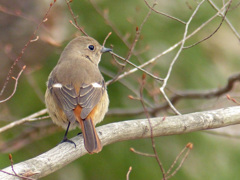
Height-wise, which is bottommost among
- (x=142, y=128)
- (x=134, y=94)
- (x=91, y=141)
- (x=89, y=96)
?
(x=134, y=94)

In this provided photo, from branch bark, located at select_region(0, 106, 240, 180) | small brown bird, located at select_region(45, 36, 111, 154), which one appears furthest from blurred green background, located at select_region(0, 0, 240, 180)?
branch bark, located at select_region(0, 106, 240, 180)

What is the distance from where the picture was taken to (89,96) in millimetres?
4945

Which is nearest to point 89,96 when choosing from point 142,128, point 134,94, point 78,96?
point 78,96

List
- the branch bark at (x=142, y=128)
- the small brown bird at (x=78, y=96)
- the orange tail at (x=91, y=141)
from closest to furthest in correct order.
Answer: the branch bark at (x=142, y=128) → the orange tail at (x=91, y=141) → the small brown bird at (x=78, y=96)

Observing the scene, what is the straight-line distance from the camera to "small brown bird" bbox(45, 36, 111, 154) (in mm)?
4648

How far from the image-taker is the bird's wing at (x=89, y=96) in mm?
4746

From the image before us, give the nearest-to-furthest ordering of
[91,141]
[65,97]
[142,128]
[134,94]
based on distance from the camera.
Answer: [91,141], [142,128], [65,97], [134,94]

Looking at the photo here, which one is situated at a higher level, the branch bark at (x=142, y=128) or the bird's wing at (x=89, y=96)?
the bird's wing at (x=89, y=96)

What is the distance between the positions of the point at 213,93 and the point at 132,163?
4.87 ft

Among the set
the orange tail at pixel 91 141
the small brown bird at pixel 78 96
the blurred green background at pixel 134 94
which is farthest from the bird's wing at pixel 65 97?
the blurred green background at pixel 134 94

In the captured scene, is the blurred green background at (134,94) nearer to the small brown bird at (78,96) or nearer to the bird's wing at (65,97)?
the small brown bird at (78,96)

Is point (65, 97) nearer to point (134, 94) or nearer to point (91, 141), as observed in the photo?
point (91, 141)

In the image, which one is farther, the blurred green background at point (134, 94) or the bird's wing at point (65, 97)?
the blurred green background at point (134, 94)

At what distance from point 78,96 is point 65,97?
5.2 inches
